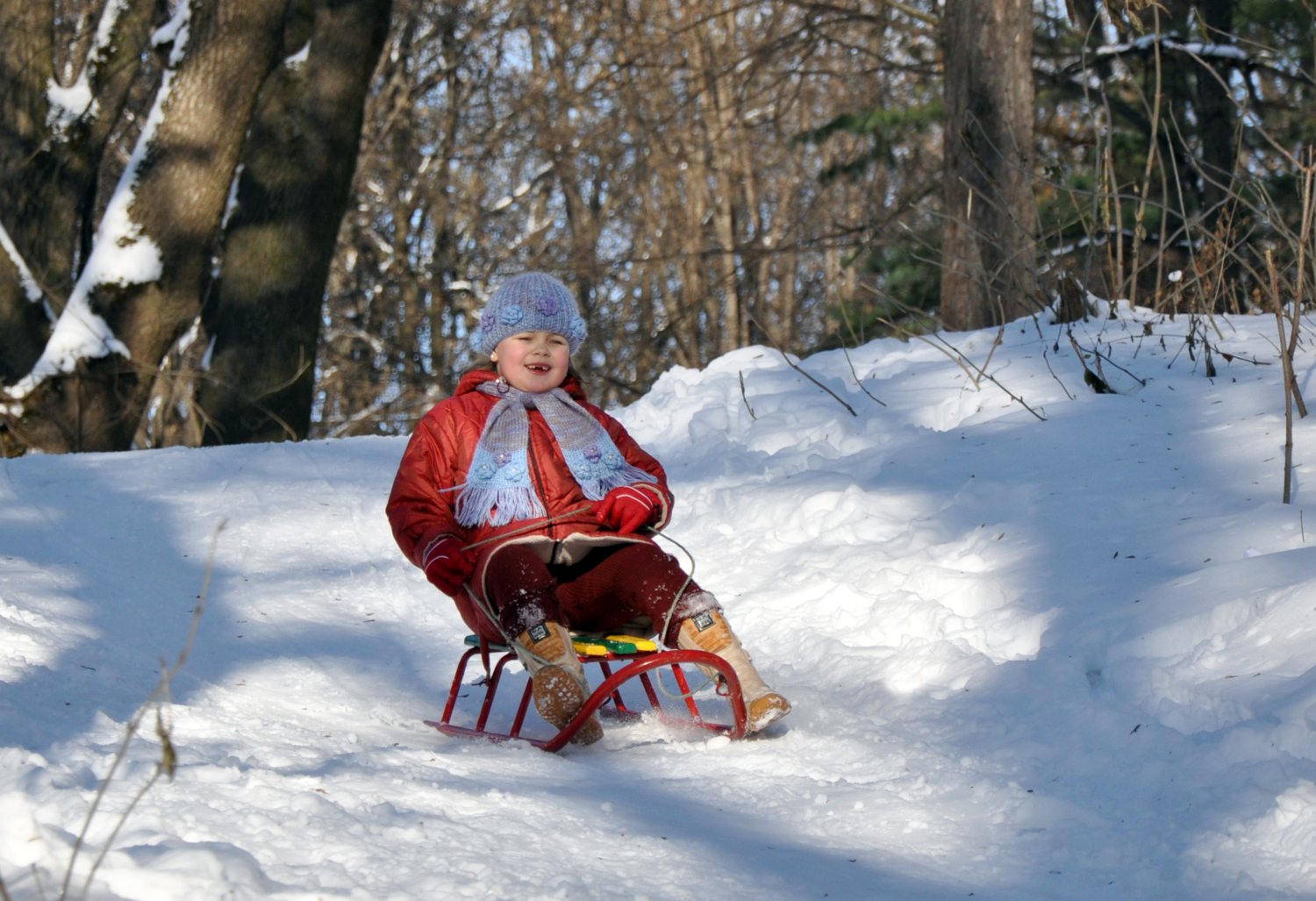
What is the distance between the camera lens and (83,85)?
868 cm

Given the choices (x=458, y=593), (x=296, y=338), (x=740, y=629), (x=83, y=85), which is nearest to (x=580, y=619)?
(x=458, y=593)

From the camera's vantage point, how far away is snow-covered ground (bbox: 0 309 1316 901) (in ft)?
6.71

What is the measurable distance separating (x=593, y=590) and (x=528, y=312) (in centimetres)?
89

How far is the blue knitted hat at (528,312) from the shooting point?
3650mm

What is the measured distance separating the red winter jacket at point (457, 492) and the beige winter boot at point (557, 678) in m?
0.19

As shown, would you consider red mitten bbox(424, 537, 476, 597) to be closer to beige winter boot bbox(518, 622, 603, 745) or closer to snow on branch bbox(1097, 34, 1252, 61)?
beige winter boot bbox(518, 622, 603, 745)

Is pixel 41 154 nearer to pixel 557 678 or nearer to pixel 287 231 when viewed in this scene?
pixel 287 231

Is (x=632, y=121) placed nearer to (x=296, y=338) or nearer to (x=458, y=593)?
(x=296, y=338)

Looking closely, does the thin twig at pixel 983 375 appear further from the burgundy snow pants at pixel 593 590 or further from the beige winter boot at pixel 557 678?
the beige winter boot at pixel 557 678

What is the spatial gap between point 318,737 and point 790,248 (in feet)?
26.7

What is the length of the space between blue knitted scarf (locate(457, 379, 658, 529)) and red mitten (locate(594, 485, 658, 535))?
44 mm

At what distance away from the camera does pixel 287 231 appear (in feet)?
27.8

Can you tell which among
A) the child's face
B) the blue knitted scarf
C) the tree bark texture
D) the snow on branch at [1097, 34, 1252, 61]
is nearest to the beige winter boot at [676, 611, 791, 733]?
the blue knitted scarf

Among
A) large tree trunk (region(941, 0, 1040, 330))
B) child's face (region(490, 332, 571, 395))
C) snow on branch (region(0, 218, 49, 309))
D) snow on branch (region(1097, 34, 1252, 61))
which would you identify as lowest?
child's face (region(490, 332, 571, 395))
